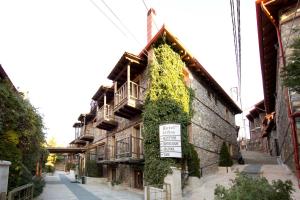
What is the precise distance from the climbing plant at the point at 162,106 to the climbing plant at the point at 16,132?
5032mm

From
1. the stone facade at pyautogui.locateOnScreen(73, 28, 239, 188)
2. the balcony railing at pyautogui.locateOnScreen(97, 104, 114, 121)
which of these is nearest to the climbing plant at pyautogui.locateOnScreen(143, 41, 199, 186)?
the stone facade at pyautogui.locateOnScreen(73, 28, 239, 188)

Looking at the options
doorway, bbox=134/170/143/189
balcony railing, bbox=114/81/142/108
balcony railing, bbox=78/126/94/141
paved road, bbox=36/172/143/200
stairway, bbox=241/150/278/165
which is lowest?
paved road, bbox=36/172/143/200

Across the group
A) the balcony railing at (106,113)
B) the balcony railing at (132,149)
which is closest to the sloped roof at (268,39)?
the balcony railing at (132,149)

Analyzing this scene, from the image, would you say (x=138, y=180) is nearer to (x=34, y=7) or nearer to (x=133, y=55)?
(x=133, y=55)

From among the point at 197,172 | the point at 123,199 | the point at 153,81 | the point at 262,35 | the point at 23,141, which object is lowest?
the point at 123,199

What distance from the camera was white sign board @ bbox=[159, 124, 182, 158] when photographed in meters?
11.9

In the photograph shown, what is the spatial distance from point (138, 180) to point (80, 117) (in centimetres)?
1764

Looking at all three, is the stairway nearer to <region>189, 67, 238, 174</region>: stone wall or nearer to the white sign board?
<region>189, 67, 238, 174</region>: stone wall

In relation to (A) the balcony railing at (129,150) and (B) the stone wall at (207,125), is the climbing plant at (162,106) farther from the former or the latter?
(A) the balcony railing at (129,150)

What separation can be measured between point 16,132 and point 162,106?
6.33 m

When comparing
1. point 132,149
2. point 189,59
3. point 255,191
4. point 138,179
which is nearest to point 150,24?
point 189,59

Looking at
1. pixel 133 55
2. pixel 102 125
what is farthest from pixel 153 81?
pixel 102 125

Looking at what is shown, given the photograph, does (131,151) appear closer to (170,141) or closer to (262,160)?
(170,141)

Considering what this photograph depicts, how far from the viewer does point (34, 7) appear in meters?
5.91
